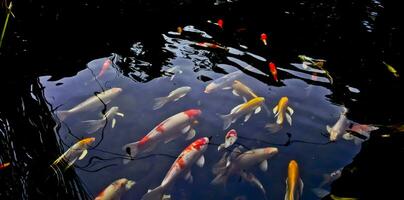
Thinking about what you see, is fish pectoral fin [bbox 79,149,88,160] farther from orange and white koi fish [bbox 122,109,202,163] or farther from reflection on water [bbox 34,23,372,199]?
orange and white koi fish [bbox 122,109,202,163]

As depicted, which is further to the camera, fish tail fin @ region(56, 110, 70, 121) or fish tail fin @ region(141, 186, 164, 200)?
fish tail fin @ region(56, 110, 70, 121)

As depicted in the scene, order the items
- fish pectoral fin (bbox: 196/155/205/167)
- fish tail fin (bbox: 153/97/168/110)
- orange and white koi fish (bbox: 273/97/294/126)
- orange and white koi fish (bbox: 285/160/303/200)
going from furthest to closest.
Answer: fish tail fin (bbox: 153/97/168/110) < orange and white koi fish (bbox: 273/97/294/126) < fish pectoral fin (bbox: 196/155/205/167) < orange and white koi fish (bbox: 285/160/303/200)

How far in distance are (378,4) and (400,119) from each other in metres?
6.81

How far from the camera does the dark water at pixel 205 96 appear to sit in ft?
13.4

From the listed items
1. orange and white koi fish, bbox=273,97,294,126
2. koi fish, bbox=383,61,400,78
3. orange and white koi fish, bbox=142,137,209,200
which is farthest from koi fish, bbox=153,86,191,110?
koi fish, bbox=383,61,400,78

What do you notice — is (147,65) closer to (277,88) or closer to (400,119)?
(277,88)

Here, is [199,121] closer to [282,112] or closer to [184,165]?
[184,165]

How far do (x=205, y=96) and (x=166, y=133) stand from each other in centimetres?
→ 137

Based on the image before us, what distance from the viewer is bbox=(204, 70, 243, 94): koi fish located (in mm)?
5820

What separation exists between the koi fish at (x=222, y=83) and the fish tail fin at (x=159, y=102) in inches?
29.4

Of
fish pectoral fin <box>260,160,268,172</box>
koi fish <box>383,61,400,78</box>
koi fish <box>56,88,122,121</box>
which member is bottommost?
koi fish <box>383,61,400,78</box>

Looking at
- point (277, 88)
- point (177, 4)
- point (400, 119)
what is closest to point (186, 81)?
point (277, 88)

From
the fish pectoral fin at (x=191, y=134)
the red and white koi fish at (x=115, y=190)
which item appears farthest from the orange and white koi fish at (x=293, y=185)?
the red and white koi fish at (x=115, y=190)

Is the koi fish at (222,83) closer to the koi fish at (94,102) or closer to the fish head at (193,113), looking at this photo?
the fish head at (193,113)
